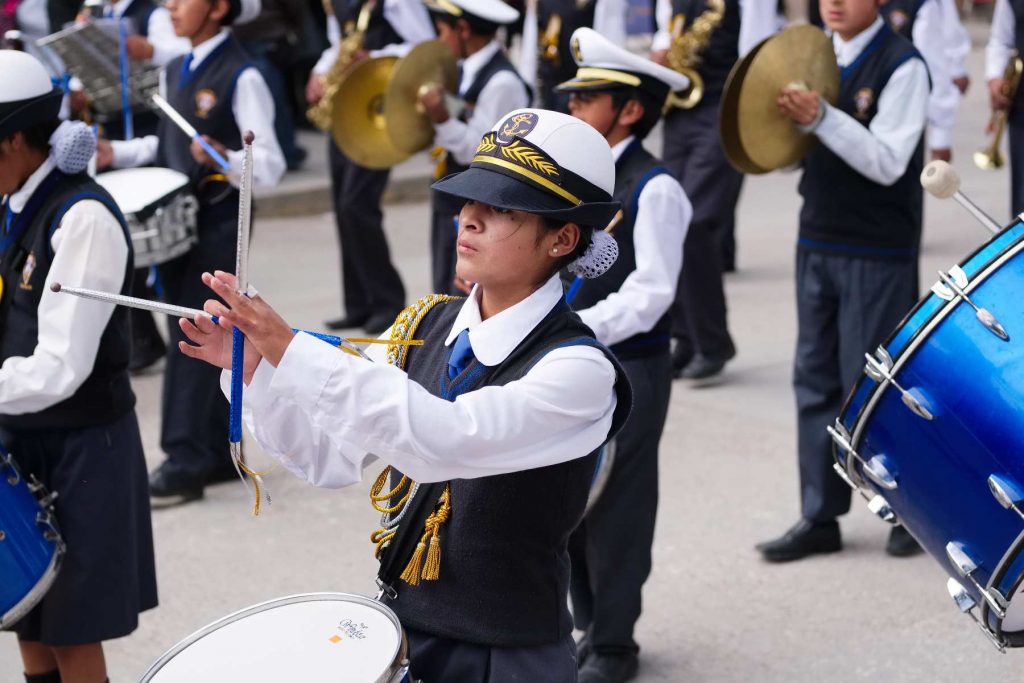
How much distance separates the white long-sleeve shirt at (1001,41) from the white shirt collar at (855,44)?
2148 mm

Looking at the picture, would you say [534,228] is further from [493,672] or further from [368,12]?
[368,12]

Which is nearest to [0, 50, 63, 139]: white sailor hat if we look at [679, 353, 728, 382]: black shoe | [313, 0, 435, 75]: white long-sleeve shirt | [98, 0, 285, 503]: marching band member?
[98, 0, 285, 503]: marching band member

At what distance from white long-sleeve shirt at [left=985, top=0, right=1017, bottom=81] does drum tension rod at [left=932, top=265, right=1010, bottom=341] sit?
3.80m

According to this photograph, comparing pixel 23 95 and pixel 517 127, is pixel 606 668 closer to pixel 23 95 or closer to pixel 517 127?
pixel 517 127

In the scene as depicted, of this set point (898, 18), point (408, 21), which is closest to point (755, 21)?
point (898, 18)

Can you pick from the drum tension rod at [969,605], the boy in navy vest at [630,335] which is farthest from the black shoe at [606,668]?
the drum tension rod at [969,605]

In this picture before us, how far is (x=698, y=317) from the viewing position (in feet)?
21.0

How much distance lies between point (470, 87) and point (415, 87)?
31cm

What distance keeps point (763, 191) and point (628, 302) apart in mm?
7229

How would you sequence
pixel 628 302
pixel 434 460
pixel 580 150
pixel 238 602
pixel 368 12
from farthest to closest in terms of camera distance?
1. pixel 368 12
2. pixel 238 602
3. pixel 628 302
4. pixel 580 150
5. pixel 434 460

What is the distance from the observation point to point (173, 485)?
17.4 feet

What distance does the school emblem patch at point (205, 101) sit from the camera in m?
5.35

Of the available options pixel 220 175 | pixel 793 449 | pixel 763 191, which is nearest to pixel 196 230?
pixel 220 175

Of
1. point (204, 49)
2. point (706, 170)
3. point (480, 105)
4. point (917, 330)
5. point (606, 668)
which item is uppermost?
Result: point (917, 330)
